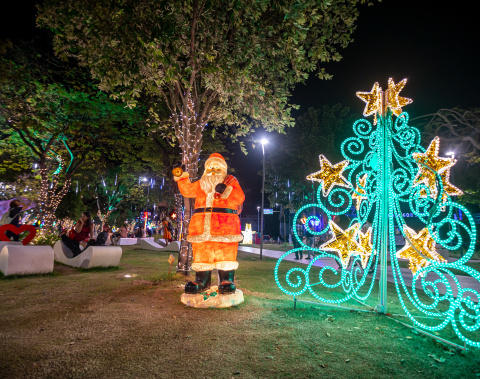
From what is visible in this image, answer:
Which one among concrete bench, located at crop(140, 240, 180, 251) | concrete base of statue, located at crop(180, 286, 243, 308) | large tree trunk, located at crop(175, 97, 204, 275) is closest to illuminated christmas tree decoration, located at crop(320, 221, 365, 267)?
concrete base of statue, located at crop(180, 286, 243, 308)

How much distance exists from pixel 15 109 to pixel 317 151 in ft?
56.6

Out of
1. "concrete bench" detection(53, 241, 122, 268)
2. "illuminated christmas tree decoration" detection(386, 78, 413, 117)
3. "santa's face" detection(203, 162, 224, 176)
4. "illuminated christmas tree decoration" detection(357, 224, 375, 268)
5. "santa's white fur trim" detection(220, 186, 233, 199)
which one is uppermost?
"illuminated christmas tree decoration" detection(386, 78, 413, 117)

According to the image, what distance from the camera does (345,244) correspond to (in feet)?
16.0

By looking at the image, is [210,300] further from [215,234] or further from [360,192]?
[360,192]

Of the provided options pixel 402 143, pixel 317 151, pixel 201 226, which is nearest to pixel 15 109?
pixel 201 226

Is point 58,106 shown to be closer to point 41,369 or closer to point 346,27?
point 346,27

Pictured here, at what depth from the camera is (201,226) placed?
202 inches

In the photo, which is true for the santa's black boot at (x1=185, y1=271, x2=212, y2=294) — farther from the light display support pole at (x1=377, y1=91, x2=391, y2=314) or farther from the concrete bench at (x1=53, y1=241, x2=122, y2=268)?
the concrete bench at (x1=53, y1=241, x2=122, y2=268)

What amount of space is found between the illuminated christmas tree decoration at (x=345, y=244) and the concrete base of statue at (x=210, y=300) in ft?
5.85

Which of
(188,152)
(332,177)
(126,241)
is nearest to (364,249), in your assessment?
(332,177)

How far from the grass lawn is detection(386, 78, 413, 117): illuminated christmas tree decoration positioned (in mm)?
3381

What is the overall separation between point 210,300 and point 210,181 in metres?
2.10

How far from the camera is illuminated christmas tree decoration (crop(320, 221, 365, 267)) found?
4855 mm

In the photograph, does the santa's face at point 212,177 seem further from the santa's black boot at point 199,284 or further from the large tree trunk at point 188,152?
the large tree trunk at point 188,152
